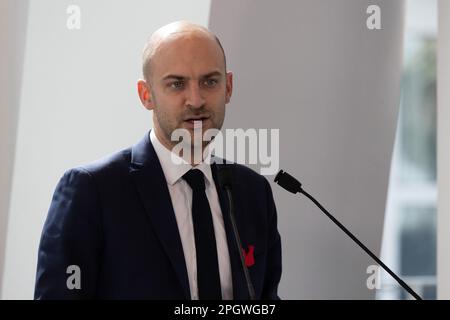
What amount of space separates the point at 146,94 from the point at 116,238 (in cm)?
43

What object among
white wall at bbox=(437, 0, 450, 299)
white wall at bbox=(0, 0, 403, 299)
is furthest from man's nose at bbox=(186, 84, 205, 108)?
white wall at bbox=(437, 0, 450, 299)

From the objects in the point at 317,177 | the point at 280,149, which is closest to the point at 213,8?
the point at 280,149

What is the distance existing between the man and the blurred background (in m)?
0.43

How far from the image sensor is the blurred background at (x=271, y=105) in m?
2.29

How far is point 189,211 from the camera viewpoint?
1.90m

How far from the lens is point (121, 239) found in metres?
1.81

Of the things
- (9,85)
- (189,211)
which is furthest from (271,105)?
(9,85)

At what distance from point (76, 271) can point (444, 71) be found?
1697 mm

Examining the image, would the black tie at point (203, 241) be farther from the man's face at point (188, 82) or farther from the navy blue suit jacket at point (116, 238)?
the man's face at point (188, 82)

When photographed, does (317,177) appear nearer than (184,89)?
No

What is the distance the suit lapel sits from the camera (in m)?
1.81

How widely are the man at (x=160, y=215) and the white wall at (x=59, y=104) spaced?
397mm

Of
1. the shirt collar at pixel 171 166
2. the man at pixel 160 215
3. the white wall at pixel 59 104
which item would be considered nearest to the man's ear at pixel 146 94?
the man at pixel 160 215
